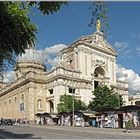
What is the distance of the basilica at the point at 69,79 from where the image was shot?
79.4 meters

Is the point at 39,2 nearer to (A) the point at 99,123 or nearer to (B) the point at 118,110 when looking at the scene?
(B) the point at 118,110

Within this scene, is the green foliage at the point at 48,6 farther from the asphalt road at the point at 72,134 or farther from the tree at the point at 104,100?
the tree at the point at 104,100

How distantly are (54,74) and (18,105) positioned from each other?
15.2m

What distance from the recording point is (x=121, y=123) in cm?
4859

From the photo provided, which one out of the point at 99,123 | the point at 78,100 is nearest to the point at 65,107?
the point at 78,100

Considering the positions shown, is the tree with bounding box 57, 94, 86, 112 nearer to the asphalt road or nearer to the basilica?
the basilica

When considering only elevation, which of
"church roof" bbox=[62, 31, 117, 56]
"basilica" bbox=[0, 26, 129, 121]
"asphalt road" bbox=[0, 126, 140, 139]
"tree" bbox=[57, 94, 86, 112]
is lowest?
"asphalt road" bbox=[0, 126, 140, 139]

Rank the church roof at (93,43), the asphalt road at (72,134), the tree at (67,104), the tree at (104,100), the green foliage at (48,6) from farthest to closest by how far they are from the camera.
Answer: the church roof at (93,43), the tree at (104,100), the tree at (67,104), the asphalt road at (72,134), the green foliage at (48,6)

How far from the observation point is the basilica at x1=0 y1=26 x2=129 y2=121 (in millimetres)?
79438

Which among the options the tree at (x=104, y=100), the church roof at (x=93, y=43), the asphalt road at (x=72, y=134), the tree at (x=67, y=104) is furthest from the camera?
the church roof at (x=93, y=43)

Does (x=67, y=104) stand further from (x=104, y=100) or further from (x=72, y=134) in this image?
(x=72, y=134)

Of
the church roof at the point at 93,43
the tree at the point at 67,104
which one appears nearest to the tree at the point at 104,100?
the tree at the point at 67,104

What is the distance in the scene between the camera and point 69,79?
7944 cm

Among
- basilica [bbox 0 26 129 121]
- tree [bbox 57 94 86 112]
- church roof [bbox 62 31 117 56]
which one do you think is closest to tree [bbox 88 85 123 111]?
tree [bbox 57 94 86 112]
